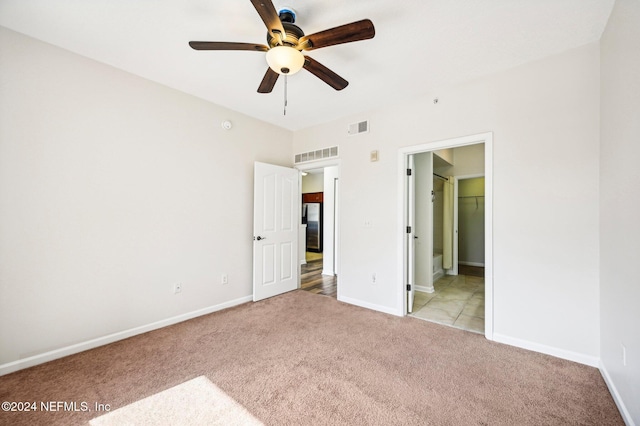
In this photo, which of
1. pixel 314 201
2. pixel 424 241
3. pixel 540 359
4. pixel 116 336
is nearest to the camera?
pixel 540 359

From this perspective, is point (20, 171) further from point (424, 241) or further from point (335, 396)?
point (424, 241)

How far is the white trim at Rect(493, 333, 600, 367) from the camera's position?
213 centimetres

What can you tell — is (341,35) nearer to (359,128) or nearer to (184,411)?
(359,128)

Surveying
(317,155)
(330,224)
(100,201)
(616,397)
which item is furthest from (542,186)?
(100,201)

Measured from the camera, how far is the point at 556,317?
2266 millimetres

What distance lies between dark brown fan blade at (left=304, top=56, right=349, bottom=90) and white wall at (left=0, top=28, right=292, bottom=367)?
6.09 feet

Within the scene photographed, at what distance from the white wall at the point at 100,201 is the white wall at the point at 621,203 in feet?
12.0

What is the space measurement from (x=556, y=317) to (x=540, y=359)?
0.39 m

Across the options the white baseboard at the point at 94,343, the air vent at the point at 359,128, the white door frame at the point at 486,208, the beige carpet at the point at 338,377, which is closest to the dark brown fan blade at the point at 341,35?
the white door frame at the point at 486,208

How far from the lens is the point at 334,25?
199 centimetres

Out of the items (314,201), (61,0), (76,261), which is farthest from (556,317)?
(314,201)

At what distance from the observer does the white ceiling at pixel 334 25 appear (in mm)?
1803

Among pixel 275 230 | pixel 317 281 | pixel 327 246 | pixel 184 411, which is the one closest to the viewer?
pixel 184 411

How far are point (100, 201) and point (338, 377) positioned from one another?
2.70 metres
